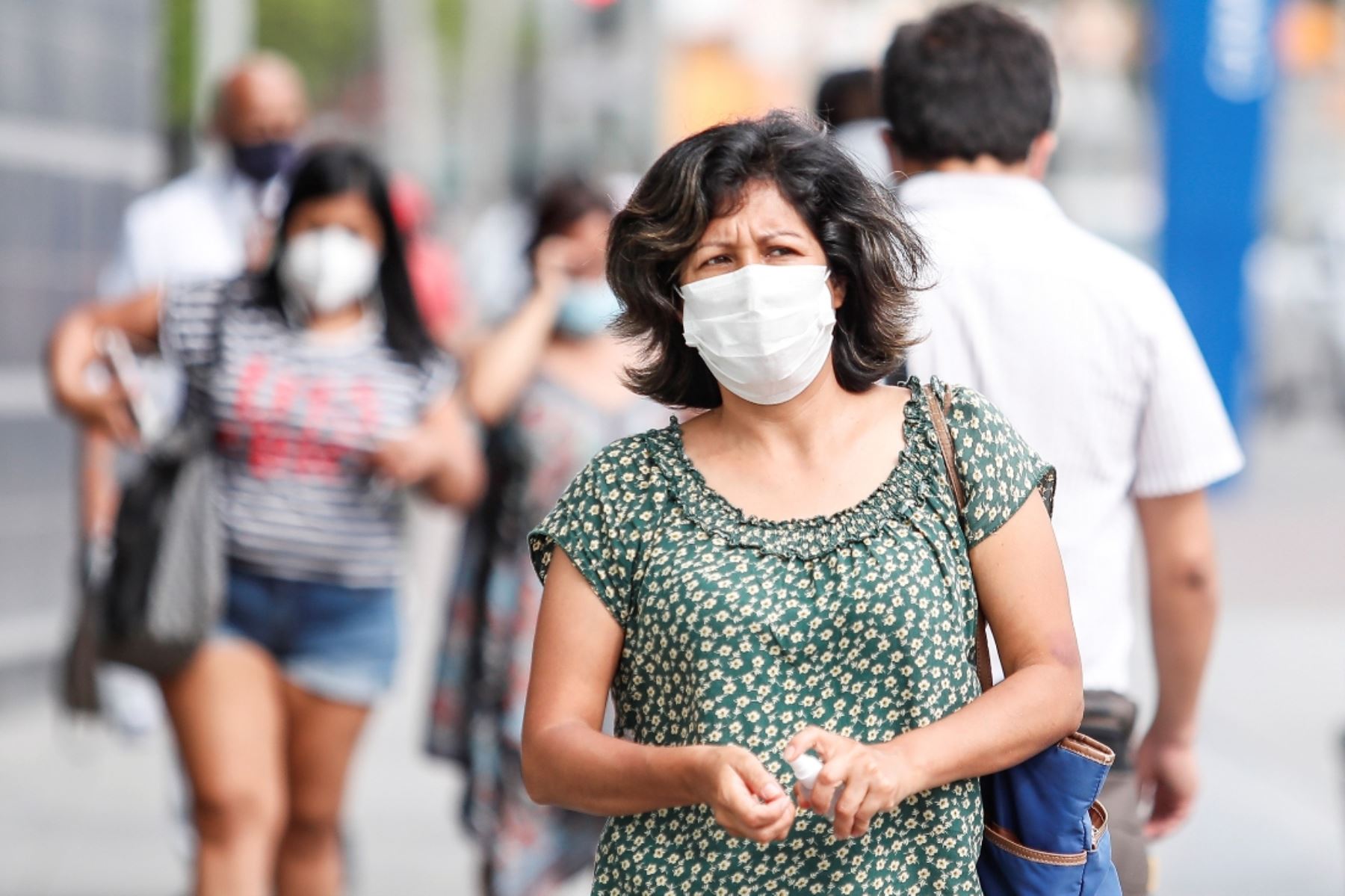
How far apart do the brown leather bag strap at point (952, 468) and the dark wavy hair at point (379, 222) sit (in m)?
2.54

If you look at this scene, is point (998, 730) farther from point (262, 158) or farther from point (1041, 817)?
point (262, 158)

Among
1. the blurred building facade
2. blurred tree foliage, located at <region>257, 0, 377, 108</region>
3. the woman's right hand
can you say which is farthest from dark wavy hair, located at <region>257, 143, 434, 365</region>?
blurred tree foliage, located at <region>257, 0, 377, 108</region>

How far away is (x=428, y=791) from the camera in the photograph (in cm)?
754

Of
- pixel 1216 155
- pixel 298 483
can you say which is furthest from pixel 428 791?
pixel 1216 155

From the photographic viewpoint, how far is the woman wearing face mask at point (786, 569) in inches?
101

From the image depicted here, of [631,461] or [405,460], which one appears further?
[405,460]

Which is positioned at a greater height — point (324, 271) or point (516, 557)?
point (324, 271)

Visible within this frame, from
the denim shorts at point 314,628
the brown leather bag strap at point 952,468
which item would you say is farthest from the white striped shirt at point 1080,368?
the denim shorts at point 314,628

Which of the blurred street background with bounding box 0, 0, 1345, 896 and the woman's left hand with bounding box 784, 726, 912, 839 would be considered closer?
the woman's left hand with bounding box 784, 726, 912, 839

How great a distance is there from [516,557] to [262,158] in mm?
1994

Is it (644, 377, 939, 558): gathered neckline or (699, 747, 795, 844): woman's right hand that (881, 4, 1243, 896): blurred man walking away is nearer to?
(644, 377, 939, 558): gathered neckline

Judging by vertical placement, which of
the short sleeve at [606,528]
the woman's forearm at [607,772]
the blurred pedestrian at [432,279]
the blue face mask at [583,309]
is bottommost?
the blurred pedestrian at [432,279]

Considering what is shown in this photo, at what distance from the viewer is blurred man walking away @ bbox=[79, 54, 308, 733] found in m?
6.61

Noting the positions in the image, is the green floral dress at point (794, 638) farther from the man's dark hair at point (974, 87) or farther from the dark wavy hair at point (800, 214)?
the man's dark hair at point (974, 87)
